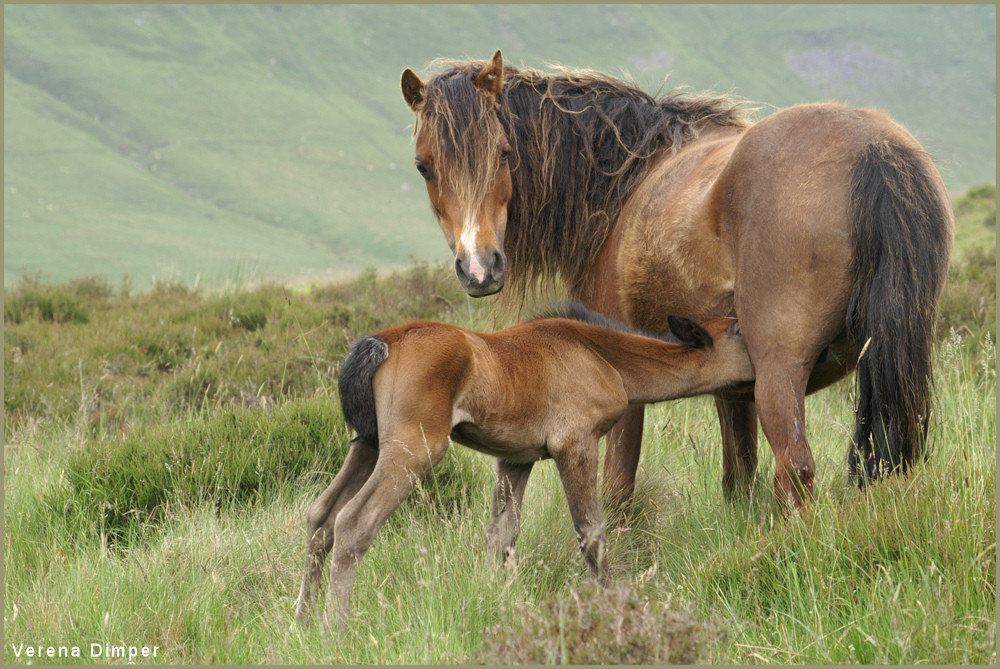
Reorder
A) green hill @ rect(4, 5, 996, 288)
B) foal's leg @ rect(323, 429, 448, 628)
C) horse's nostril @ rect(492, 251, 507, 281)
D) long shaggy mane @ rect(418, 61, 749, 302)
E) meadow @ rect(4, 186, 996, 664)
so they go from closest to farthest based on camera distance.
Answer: meadow @ rect(4, 186, 996, 664) → foal's leg @ rect(323, 429, 448, 628) → horse's nostril @ rect(492, 251, 507, 281) → long shaggy mane @ rect(418, 61, 749, 302) → green hill @ rect(4, 5, 996, 288)

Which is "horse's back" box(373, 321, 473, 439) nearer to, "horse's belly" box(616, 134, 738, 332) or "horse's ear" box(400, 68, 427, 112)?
"horse's belly" box(616, 134, 738, 332)

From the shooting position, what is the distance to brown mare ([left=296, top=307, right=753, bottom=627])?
143 inches

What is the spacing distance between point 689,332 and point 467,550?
1457mm

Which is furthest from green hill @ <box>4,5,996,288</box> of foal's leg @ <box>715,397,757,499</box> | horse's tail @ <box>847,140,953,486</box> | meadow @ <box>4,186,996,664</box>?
horse's tail @ <box>847,140,953,486</box>

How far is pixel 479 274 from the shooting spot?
4.15m

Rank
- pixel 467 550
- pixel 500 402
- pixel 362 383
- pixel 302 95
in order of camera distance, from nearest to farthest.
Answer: pixel 362 383
pixel 500 402
pixel 467 550
pixel 302 95

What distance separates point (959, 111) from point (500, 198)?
428 feet

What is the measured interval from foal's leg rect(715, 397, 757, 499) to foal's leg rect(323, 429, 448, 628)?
6.62ft

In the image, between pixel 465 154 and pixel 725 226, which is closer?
pixel 725 226

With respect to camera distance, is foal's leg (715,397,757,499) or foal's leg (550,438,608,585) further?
foal's leg (715,397,757,499)

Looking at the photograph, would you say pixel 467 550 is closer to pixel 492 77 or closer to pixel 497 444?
pixel 497 444

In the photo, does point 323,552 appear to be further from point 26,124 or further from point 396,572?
point 26,124

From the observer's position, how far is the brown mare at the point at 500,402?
3.63m

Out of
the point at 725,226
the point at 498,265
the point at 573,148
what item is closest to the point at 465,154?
the point at 498,265
